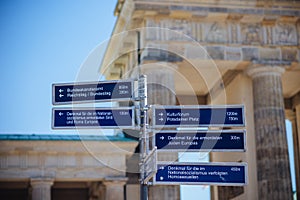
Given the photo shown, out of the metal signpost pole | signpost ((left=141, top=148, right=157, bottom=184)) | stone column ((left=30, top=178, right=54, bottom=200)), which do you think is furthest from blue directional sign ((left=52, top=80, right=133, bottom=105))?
stone column ((left=30, top=178, right=54, bottom=200))

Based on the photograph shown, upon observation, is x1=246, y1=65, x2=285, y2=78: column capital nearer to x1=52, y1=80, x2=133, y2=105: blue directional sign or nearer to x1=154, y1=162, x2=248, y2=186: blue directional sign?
x1=154, y1=162, x2=248, y2=186: blue directional sign

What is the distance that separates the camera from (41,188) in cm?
3362

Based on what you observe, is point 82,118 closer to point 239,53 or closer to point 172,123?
point 172,123

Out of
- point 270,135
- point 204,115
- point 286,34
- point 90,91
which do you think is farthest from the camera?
point 286,34

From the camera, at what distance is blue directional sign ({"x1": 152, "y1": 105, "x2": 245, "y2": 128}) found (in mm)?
15859

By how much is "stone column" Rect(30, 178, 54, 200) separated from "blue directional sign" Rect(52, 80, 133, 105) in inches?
713

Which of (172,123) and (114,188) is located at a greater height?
(114,188)

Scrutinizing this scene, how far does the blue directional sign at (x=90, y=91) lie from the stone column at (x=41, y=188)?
18120 millimetres

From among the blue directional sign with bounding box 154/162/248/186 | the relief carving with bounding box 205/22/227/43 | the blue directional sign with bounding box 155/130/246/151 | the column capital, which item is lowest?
the blue directional sign with bounding box 154/162/248/186

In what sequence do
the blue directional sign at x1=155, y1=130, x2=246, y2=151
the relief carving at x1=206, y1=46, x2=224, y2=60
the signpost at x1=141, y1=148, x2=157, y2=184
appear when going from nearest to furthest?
the signpost at x1=141, y1=148, x2=157, y2=184 → the blue directional sign at x1=155, y1=130, x2=246, y2=151 → the relief carving at x1=206, y1=46, x2=224, y2=60

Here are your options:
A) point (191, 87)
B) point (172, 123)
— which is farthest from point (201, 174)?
point (191, 87)

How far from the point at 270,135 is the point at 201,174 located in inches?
746

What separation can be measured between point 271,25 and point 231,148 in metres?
20.9

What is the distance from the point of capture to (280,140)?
33.9 metres
